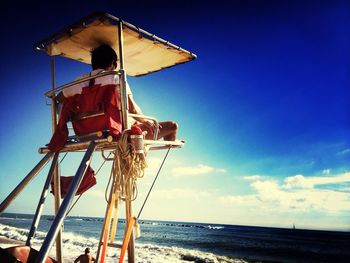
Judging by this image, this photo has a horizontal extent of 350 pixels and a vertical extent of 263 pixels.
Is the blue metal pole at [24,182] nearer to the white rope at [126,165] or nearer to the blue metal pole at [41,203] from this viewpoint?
the blue metal pole at [41,203]

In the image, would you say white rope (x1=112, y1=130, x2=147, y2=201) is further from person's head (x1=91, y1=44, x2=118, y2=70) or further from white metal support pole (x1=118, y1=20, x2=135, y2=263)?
person's head (x1=91, y1=44, x2=118, y2=70)

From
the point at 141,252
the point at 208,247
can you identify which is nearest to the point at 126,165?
the point at 141,252

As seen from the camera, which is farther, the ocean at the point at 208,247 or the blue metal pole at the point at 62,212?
A: the ocean at the point at 208,247

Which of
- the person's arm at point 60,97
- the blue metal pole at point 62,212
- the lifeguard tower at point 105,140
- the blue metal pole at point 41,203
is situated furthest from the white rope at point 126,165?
the person's arm at point 60,97

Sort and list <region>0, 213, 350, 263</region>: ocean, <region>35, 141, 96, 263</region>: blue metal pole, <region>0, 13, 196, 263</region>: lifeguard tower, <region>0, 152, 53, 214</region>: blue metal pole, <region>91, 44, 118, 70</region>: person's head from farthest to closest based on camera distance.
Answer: <region>0, 213, 350, 263</region>: ocean → <region>91, 44, 118, 70</region>: person's head → <region>0, 152, 53, 214</region>: blue metal pole → <region>0, 13, 196, 263</region>: lifeguard tower → <region>35, 141, 96, 263</region>: blue metal pole

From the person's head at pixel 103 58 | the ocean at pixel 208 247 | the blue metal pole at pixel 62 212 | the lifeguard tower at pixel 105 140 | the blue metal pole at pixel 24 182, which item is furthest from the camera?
the ocean at pixel 208 247

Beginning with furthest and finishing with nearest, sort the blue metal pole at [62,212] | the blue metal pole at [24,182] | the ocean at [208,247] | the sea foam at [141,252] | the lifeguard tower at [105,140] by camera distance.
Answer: the ocean at [208,247] < the sea foam at [141,252] < the blue metal pole at [24,182] < the lifeguard tower at [105,140] < the blue metal pole at [62,212]

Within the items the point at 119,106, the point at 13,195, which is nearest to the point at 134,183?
the point at 119,106

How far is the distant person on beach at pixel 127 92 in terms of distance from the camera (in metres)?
3.11

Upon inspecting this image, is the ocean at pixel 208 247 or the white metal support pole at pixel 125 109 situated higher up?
the white metal support pole at pixel 125 109

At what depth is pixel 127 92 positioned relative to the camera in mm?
3051

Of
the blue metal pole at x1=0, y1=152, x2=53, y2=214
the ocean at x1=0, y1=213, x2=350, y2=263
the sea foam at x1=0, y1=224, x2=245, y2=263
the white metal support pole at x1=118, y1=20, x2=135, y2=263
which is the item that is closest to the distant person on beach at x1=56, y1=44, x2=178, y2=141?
the white metal support pole at x1=118, y1=20, x2=135, y2=263

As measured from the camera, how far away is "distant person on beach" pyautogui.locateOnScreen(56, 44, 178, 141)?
122 inches

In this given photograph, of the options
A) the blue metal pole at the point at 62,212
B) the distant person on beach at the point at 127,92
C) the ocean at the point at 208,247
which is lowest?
the ocean at the point at 208,247
